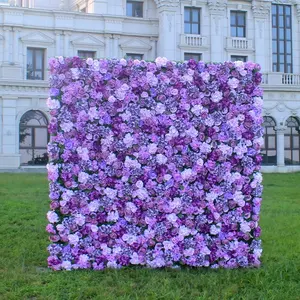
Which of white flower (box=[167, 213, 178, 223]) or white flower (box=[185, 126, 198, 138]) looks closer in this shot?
white flower (box=[167, 213, 178, 223])

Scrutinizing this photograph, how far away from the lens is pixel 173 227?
24.1ft

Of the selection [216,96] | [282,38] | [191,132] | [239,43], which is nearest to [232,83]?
[216,96]

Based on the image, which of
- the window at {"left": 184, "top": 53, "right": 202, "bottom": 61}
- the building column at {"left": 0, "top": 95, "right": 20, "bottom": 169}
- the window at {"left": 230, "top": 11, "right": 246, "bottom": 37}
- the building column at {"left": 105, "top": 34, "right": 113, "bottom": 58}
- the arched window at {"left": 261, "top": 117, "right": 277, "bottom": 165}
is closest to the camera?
the building column at {"left": 0, "top": 95, "right": 20, "bottom": 169}

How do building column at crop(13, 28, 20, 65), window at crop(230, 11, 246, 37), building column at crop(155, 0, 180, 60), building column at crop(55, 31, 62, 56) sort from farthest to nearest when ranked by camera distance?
window at crop(230, 11, 246, 37)
building column at crop(155, 0, 180, 60)
building column at crop(55, 31, 62, 56)
building column at crop(13, 28, 20, 65)

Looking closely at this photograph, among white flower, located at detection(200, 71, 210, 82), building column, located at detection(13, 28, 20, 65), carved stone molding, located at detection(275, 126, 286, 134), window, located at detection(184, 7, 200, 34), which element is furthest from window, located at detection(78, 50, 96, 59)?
white flower, located at detection(200, 71, 210, 82)

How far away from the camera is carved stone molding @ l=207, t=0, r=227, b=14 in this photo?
116ft

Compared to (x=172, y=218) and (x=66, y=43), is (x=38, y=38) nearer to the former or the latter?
(x=66, y=43)

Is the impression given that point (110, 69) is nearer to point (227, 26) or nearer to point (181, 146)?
point (181, 146)

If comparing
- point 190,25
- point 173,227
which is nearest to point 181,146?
point 173,227

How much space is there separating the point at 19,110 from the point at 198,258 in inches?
1015

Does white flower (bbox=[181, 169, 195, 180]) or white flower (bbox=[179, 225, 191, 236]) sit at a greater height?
white flower (bbox=[181, 169, 195, 180])

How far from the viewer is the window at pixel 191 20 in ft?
116

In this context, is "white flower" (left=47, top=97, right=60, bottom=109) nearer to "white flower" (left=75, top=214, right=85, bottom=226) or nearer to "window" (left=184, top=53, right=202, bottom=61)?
"white flower" (left=75, top=214, right=85, bottom=226)

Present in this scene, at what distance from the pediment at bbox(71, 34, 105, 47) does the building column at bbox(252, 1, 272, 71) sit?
10.3 metres
